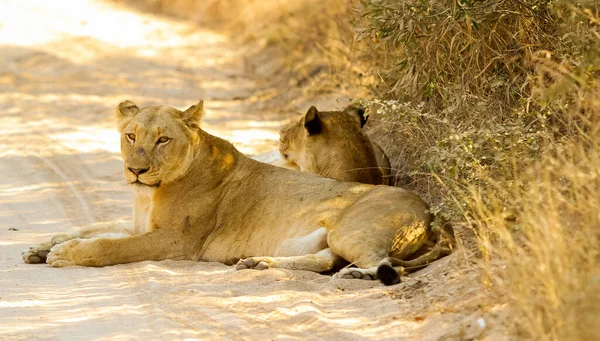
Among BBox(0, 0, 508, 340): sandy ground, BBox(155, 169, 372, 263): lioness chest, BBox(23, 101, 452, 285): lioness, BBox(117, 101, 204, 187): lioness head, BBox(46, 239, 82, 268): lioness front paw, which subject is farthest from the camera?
BBox(117, 101, 204, 187): lioness head

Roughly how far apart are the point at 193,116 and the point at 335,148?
1705mm

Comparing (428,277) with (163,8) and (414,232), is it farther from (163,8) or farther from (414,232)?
(163,8)

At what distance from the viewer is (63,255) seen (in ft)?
22.9

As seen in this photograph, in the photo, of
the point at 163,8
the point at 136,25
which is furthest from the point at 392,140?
the point at 163,8

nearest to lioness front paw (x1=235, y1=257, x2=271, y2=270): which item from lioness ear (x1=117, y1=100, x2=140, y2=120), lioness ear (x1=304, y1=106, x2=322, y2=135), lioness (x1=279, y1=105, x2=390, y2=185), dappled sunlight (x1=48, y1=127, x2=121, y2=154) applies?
lioness ear (x1=117, y1=100, x2=140, y2=120)

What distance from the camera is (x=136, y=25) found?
19.2 m

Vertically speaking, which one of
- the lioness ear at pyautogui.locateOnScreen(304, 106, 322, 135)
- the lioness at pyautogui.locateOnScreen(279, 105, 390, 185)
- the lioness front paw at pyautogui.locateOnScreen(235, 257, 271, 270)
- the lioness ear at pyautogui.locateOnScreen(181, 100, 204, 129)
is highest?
the lioness ear at pyautogui.locateOnScreen(181, 100, 204, 129)

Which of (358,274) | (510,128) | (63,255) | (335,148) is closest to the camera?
(358,274)

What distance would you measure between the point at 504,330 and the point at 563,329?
1.97 ft

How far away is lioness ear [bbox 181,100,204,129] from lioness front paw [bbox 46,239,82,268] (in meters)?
1.34

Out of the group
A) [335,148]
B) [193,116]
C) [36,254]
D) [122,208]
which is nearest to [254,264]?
[193,116]

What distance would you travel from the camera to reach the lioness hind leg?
6602 mm

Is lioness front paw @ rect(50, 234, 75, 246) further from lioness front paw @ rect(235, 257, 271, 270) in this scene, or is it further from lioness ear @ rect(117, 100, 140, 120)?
lioness front paw @ rect(235, 257, 271, 270)

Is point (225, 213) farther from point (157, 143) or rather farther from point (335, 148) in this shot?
point (335, 148)
